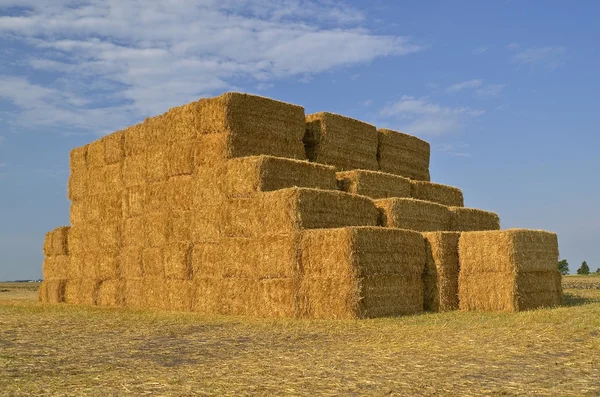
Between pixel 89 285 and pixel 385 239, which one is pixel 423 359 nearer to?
pixel 385 239

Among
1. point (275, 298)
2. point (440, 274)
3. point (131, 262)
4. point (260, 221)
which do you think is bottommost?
point (275, 298)

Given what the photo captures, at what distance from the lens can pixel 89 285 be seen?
2242 cm

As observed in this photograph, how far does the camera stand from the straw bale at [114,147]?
2148 centimetres

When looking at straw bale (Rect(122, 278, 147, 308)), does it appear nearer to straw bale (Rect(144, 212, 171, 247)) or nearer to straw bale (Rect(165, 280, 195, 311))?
straw bale (Rect(144, 212, 171, 247))

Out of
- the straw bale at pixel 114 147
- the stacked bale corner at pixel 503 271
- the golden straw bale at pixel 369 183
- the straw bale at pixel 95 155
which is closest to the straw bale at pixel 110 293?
the straw bale at pixel 114 147

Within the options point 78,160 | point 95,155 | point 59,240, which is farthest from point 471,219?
point 59,240

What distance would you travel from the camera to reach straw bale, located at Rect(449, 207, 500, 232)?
2018 centimetres

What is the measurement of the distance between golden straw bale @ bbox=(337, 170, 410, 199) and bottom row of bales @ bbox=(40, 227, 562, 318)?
3.40 meters

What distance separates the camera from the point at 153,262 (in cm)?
1909

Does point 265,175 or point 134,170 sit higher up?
point 134,170

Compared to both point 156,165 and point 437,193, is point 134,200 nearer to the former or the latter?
point 156,165

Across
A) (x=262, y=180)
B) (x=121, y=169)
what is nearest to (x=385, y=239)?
(x=262, y=180)

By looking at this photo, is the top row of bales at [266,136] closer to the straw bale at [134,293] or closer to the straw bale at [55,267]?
the straw bale at [55,267]

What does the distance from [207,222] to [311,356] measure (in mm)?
8802
